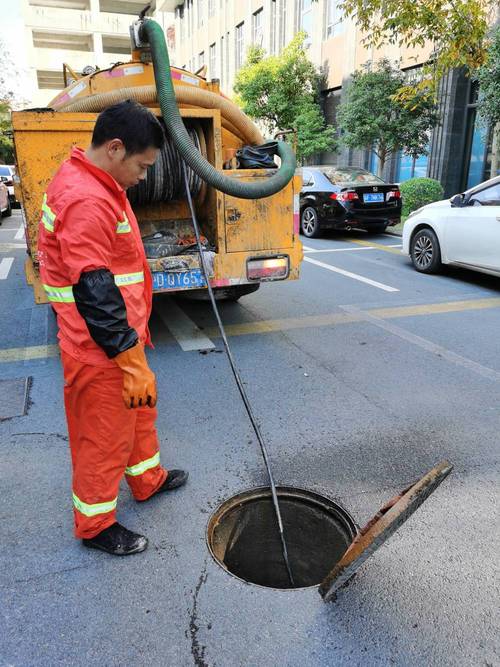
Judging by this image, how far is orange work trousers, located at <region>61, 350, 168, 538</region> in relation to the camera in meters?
2.30

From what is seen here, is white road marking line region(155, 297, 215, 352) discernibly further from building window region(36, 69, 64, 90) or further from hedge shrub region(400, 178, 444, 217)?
building window region(36, 69, 64, 90)

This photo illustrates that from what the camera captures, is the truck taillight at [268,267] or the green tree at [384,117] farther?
the green tree at [384,117]

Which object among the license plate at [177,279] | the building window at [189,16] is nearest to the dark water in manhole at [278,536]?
the license plate at [177,279]

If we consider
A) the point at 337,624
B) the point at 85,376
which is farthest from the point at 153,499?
the point at 337,624

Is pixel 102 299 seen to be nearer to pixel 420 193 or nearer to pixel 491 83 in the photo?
pixel 491 83

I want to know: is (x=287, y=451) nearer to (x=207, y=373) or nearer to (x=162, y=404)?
(x=162, y=404)

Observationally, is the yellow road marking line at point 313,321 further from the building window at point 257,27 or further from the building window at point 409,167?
the building window at point 257,27

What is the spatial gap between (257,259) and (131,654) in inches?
148

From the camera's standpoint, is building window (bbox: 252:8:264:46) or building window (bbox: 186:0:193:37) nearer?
building window (bbox: 252:8:264:46)

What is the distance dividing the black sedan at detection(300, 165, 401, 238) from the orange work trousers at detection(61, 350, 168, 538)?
955 centimetres

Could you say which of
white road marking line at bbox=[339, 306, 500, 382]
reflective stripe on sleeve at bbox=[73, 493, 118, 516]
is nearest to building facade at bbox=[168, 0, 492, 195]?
white road marking line at bbox=[339, 306, 500, 382]

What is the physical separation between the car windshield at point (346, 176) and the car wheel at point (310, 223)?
0.76m

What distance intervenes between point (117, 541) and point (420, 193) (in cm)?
1242

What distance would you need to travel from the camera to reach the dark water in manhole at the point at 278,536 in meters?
2.66
